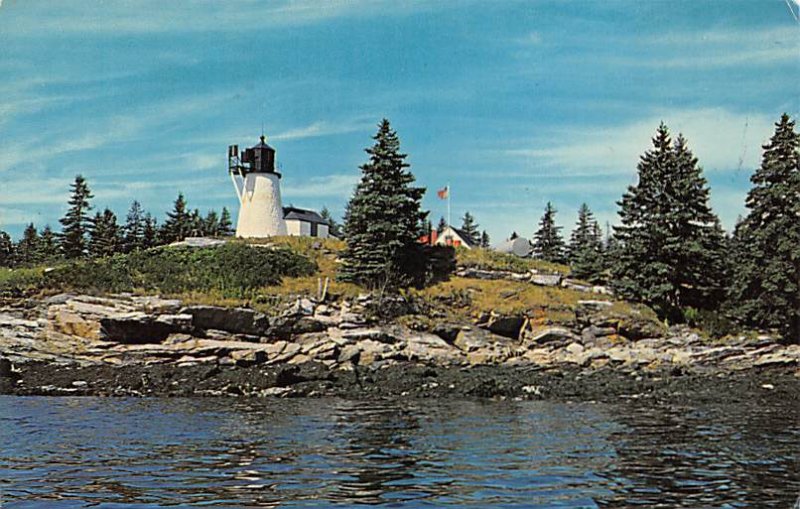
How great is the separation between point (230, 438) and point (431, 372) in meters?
12.7

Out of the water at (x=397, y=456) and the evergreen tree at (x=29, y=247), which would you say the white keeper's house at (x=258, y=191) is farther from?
the water at (x=397, y=456)

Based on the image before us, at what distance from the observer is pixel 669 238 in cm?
3478

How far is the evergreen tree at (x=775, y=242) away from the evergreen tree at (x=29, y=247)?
146 ft

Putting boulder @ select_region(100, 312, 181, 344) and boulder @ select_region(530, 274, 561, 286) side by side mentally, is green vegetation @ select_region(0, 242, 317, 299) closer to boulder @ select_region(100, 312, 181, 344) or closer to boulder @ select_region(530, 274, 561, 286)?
boulder @ select_region(100, 312, 181, 344)

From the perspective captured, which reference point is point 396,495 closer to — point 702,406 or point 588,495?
point 588,495

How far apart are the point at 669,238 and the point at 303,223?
28090 millimetres

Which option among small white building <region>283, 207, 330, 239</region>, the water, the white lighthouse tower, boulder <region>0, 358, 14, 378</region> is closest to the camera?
the water

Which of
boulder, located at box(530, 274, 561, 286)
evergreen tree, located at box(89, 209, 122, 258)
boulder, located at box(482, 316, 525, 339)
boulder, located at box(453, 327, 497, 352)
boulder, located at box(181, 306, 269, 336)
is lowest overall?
boulder, located at box(453, 327, 497, 352)

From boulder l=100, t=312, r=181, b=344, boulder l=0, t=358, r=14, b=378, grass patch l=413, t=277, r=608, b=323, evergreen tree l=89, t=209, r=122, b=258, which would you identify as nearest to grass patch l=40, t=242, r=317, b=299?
boulder l=100, t=312, r=181, b=344

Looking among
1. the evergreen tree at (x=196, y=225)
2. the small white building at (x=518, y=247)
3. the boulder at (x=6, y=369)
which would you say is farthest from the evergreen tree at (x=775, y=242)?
the evergreen tree at (x=196, y=225)

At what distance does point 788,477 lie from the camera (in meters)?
10.9

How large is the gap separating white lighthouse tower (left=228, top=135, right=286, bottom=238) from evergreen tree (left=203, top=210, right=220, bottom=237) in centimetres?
2018

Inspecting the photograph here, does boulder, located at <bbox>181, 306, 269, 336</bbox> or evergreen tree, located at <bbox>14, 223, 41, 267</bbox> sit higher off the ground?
evergreen tree, located at <bbox>14, 223, 41, 267</bbox>

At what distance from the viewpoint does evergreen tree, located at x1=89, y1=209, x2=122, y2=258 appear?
186 feet
